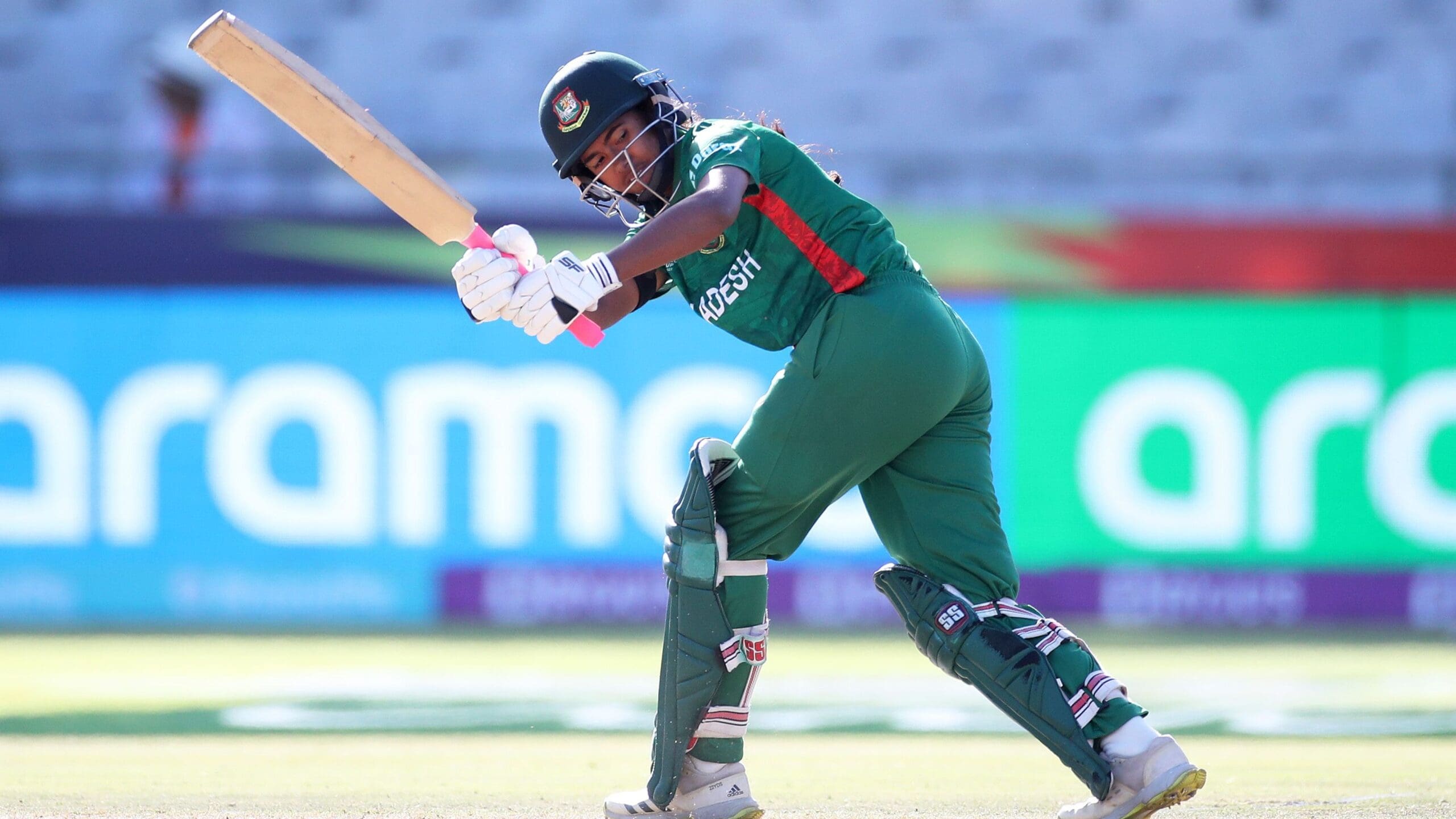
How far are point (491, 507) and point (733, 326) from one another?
5471 mm

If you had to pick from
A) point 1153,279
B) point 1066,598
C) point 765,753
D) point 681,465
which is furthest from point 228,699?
point 1153,279

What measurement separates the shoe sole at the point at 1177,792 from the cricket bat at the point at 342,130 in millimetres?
1467

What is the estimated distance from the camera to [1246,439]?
8.78 m

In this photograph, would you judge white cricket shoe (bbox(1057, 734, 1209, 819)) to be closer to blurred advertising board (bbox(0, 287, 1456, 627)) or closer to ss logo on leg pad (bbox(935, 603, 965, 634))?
ss logo on leg pad (bbox(935, 603, 965, 634))

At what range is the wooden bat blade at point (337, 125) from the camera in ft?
11.2

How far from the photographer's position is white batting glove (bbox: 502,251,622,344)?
315cm

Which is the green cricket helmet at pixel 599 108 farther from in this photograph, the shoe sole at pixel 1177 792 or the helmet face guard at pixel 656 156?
the shoe sole at pixel 1177 792

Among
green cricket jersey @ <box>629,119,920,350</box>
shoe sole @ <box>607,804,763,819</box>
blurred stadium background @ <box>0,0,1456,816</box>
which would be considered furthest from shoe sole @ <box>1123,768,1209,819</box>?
blurred stadium background @ <box>0,0,1456,816</box>

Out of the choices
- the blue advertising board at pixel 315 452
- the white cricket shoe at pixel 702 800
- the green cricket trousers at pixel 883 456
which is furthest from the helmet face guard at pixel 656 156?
the blue advertising board at pixel 315 452

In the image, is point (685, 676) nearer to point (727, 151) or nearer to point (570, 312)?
point (570, 312)

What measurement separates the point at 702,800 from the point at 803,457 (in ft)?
2.56

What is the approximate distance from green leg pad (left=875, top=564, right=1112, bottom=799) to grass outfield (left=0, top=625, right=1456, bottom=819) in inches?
20.0

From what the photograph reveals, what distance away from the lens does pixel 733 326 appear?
3.63m

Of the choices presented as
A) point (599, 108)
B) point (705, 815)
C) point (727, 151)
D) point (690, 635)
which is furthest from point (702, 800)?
point (599, 108)
